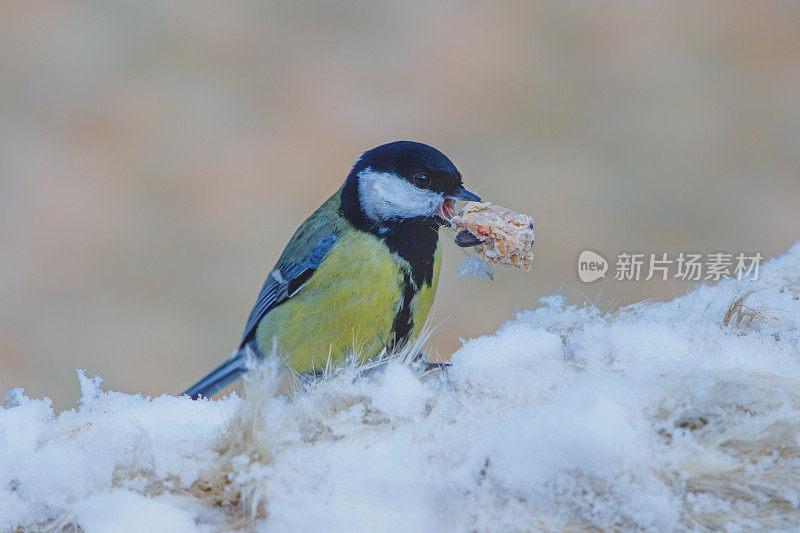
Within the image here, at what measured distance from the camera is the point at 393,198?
1401 millimetres

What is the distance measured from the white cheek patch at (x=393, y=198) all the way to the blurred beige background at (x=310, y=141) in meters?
1.76

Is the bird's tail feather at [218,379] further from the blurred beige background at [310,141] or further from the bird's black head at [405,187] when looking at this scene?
the blurred beige background at [310,141]

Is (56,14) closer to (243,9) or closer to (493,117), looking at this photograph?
(243,9)

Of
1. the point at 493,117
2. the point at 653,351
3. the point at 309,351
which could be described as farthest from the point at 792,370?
the point at 493,117

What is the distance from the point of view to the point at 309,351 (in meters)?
1.42

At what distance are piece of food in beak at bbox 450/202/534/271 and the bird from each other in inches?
5.4

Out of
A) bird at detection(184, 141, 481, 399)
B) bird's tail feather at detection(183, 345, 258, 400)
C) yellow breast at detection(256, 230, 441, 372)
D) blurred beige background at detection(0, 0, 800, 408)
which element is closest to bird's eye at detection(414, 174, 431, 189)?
bird at detection(184, 141, 481, 399)

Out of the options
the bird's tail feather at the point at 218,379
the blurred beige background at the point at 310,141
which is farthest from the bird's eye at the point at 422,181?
the blurred beige background at the point at 310,141

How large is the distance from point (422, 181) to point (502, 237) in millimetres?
247

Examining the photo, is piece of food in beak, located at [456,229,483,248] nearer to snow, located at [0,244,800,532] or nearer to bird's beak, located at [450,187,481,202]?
bird's beak, located at [450,187,481,202]

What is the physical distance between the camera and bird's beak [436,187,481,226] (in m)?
1.39

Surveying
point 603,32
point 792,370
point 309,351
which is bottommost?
point 792,370

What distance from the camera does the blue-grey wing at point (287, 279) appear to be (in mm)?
1477

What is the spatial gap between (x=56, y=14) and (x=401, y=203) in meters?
3.25
